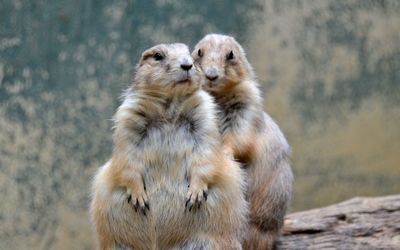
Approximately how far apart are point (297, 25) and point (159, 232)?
3.37 m

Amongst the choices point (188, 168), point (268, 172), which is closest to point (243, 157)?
point (268, 172)

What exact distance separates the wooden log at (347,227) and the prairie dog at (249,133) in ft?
1.38

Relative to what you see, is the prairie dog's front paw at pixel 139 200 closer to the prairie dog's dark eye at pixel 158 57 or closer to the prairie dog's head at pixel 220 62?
the prairie dog's dark eye at pixel 158 57

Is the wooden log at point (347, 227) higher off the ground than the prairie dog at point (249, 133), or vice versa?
the prairie dog at point (249, 133)

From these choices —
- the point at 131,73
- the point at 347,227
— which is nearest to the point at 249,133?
the point at 347,227

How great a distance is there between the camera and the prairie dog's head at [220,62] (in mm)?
5020

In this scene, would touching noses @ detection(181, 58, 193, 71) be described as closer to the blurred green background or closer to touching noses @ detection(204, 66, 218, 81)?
touching noses @ detection(204, 66, 218, 81)

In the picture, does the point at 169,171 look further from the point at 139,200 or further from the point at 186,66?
the point at 186,66

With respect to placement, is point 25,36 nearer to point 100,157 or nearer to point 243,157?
point 100,157

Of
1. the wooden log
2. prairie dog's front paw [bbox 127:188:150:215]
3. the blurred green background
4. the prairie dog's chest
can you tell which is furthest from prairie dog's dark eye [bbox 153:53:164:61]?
the blurred green background

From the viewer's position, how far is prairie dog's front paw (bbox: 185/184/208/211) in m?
4.36

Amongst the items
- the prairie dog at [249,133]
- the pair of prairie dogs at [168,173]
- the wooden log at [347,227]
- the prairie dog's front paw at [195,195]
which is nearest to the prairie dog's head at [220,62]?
the prairie dog at [249,133]

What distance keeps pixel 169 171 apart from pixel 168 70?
551mm

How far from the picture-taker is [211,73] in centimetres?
499
